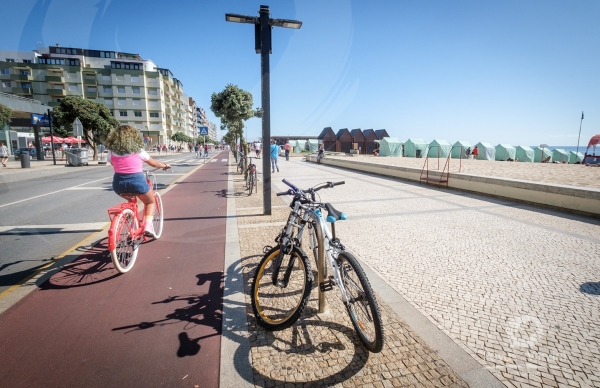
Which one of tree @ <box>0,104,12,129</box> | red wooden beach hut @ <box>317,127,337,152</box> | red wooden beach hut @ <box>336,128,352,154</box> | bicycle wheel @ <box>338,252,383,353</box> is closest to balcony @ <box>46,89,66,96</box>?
tree @ <box>0,104,12,129</box>

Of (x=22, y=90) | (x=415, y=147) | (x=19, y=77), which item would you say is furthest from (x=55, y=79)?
(x=415, y=147)

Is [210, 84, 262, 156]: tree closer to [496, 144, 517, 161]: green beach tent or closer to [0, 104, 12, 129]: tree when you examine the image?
[0, 104, 12, 129]: tree

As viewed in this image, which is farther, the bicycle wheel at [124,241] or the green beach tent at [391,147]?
the green beach tent at [391,147]

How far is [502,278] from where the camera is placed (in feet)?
11.7

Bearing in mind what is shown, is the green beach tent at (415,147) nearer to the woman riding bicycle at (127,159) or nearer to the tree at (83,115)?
the tree at (83,115)

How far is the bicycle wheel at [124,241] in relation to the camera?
3.50 m

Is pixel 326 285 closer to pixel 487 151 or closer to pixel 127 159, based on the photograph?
pixel 127 159

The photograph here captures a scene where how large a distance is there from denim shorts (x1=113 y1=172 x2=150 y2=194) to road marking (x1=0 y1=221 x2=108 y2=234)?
2.50 metres

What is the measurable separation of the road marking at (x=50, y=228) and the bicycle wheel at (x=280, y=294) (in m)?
4.61

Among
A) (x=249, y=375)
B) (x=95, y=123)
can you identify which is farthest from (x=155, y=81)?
(x=249, y=375)

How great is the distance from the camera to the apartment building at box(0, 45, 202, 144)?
58.5 metres

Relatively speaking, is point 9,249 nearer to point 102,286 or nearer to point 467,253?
point 102,286

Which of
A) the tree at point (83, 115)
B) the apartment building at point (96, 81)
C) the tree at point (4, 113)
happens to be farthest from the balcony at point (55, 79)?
the tree at point (4, 113)

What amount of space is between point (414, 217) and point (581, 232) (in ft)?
10.0
